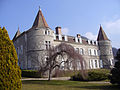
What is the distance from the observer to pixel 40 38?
20969 mm

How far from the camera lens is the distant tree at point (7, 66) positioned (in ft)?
17.2

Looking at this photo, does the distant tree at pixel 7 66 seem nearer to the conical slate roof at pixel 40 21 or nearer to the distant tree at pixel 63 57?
the distant tree at pixel 63 57

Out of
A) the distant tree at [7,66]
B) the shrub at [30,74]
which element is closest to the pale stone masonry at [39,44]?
the shrub at [30,74]

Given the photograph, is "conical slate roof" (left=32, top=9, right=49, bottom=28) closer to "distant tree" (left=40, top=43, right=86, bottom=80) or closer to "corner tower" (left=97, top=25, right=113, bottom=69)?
"distant tree" (left=40, top=43, right=86, bottom=80)

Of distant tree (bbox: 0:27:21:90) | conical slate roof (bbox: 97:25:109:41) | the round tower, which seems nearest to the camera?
distant tree (bbox: 0:27:21:90)

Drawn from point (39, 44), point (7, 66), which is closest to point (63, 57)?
point (7, 66)

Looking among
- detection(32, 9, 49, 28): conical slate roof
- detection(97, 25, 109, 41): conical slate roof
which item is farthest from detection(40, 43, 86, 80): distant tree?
detection(97, 25, 109, 41): conical slate roof

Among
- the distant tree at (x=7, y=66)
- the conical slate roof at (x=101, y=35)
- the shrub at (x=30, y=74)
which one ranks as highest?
the conical slate roof at (x=101, y=35)

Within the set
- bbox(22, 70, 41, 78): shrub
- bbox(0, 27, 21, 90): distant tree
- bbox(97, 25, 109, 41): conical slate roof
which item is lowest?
bbox(22, 70, 41, 78): shrub

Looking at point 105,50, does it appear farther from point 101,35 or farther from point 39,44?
point 39,44

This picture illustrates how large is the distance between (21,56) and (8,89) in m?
18.9

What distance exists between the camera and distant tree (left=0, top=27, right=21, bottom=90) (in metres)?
5.24

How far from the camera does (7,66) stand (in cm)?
545

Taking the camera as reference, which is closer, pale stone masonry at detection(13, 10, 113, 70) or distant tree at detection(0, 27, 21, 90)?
distant tree at detection(0, 27, 21, 90)
